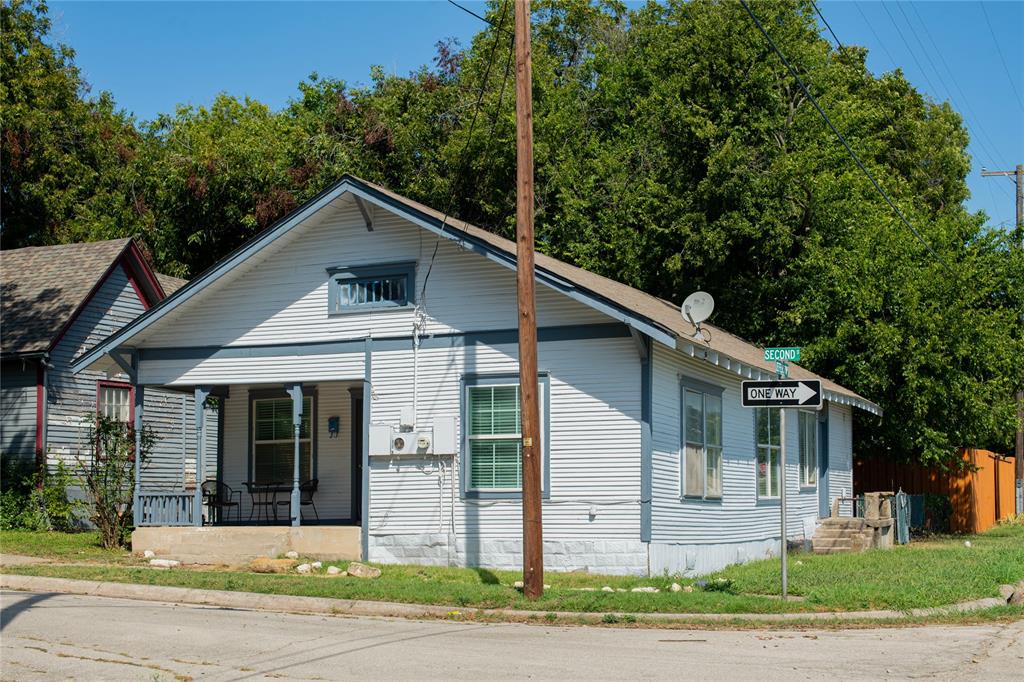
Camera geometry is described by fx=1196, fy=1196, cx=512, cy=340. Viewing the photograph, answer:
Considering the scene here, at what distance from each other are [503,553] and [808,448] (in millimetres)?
9553

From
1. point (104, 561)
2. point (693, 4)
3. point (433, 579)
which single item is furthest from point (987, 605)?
point (693, 4)

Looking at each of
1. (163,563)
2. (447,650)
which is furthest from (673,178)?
(447,650)

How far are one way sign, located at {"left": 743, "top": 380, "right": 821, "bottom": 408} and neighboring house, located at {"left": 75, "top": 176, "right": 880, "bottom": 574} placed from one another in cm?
244

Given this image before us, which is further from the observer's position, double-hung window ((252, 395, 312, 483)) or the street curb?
double-hung window ((252, 395, 312, 483))

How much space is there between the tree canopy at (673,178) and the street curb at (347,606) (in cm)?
808

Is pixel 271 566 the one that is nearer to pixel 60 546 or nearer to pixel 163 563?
pixel 163 563

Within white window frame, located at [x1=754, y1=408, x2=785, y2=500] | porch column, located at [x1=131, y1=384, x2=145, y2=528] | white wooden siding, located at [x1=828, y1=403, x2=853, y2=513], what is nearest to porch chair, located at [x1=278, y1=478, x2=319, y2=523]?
porch column, located at [x1=131, y1=384, x2=145, y2=528]

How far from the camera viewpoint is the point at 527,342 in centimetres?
1516

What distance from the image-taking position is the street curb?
13.7 meters

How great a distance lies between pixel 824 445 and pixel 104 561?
1564 cm

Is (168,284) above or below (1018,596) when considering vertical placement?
above

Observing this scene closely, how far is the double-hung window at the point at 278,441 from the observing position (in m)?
23.8

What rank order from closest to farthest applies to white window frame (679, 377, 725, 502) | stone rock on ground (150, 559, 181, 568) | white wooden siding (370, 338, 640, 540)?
white wooden siding (370, 338, 640, 540)
stone rock on ground (150, 559, 181, 568)
white window frame (679, 377, 725, 502)

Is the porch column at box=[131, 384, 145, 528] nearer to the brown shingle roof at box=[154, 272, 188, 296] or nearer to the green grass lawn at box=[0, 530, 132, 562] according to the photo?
the green grass lawn at box=[0, 530, 132, 562]
